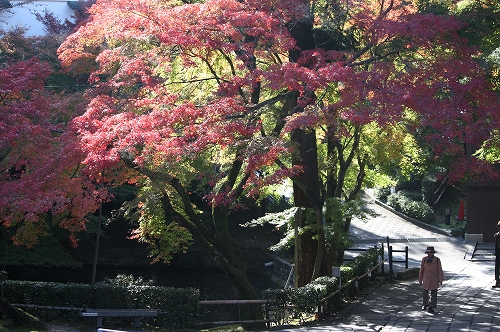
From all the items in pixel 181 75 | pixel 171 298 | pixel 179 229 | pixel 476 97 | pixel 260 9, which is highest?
pixel 260 9

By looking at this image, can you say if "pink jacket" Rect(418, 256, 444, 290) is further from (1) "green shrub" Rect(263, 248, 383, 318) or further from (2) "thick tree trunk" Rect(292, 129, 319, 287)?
(2) "thick tree trunk" Rect(292, 129, 319, 287)

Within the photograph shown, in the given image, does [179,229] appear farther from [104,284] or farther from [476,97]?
[476,97]

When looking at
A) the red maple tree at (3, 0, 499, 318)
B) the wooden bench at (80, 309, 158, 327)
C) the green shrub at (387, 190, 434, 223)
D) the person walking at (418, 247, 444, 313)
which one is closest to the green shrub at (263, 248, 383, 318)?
the red maple tree at (3, 0, 499, 318)

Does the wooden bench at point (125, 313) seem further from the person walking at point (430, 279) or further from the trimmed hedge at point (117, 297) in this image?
the person walking at point (430, 279)

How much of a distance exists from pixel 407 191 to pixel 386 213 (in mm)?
2082

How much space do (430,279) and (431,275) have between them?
0.08 meters

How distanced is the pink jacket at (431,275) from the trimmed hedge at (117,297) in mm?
4623

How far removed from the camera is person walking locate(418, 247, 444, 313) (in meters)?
11.2

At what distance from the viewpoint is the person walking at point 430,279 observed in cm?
1116

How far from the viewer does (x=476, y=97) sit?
39.1 ft

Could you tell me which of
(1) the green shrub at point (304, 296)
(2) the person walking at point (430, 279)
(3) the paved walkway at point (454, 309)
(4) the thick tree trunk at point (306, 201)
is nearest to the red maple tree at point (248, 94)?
(4) the thick tree trunk at point (306, 201)

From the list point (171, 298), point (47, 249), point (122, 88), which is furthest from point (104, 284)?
point (47, 249)

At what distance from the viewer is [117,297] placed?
11.6 m

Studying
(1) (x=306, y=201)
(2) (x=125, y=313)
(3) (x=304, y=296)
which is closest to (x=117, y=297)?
(2) (x=125, y=313)
